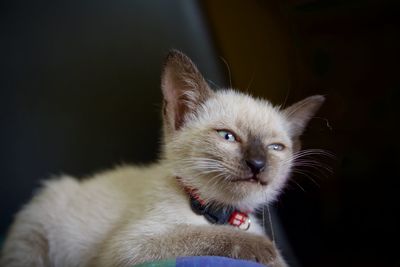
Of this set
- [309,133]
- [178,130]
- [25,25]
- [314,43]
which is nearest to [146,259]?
[178,130]

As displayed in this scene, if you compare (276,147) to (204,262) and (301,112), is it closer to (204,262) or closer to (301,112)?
(301,112)

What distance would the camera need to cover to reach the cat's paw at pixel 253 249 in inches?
37.6

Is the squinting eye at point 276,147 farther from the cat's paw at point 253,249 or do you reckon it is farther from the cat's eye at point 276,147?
the cat's paw at point 253,249

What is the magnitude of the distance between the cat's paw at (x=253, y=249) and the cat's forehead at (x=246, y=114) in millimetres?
271

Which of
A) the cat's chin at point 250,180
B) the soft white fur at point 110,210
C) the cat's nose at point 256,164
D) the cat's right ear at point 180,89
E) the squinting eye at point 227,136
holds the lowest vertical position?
the soft white fur at point 110,210

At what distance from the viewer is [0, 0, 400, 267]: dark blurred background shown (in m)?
1.26

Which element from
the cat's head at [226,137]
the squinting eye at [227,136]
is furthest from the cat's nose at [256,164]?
the squinting eye at [227,136]

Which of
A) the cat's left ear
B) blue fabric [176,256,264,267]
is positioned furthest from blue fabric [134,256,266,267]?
the cat's left ear

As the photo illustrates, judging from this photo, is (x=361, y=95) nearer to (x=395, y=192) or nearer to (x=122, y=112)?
(x=395, y=192)

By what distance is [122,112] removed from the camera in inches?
67.6

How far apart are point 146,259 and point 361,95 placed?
2.54 ft

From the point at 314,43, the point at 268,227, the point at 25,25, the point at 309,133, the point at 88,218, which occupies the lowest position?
the point at 268,227

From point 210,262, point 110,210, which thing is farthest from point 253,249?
point 110,210

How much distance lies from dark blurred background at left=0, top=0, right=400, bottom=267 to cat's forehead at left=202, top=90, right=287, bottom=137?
97 millimetres
